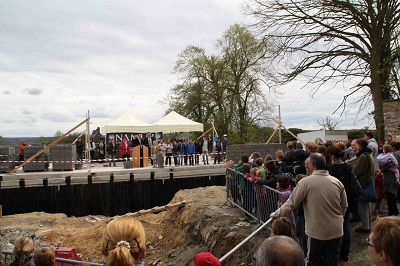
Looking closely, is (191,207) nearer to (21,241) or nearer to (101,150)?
(21,241)

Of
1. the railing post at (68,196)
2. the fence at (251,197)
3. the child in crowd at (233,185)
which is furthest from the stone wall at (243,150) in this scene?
the child in crowd at (233,185)

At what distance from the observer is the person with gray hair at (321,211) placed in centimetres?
473

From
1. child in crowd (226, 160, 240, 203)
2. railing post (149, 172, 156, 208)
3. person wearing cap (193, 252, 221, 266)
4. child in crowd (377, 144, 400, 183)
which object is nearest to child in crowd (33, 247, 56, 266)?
person wearing cap (193, 252, 221, 266)

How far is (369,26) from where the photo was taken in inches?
665

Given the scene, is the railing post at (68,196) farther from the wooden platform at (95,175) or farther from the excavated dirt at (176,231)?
the excavated dirt at (176,231)

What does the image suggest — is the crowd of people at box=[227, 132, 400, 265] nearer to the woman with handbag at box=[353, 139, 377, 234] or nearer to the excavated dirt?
A: the woman with handbag at box=[353, 139, 377, 234]

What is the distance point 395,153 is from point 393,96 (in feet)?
32.8

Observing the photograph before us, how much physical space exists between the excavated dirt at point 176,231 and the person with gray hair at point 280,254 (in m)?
4.59

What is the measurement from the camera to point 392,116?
16344 millimetres

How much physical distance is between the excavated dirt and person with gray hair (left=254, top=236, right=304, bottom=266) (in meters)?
4.59

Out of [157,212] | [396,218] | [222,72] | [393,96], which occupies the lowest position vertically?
[157,212]

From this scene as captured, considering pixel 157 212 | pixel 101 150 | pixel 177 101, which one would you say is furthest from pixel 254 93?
pixel 157 212

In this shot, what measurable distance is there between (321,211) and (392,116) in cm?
1357

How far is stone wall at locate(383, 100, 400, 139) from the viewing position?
635 inches
